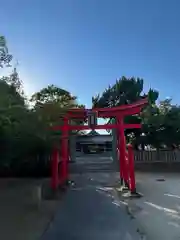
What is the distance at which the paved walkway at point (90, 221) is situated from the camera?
6.28m

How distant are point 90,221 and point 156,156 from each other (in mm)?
15309

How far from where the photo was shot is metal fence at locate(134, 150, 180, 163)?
865 inches

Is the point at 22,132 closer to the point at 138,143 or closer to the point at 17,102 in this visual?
the point at 17,102

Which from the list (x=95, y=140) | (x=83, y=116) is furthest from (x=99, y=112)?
(x=95, y=140)

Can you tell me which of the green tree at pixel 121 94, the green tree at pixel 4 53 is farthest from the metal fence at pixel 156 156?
the green tree at pixel 4 53

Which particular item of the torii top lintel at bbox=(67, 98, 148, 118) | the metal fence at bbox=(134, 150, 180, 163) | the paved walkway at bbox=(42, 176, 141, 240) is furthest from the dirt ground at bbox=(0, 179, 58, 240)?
the metal fence at bbox=(134, 150, 180, 163)

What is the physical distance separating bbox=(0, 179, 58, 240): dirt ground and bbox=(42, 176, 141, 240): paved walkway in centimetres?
22

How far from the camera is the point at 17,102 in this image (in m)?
7.27

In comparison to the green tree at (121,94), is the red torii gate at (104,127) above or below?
below

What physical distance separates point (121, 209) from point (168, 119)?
1294cm

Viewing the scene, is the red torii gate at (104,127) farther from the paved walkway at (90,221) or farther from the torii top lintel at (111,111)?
the paved walkway at (90,221)

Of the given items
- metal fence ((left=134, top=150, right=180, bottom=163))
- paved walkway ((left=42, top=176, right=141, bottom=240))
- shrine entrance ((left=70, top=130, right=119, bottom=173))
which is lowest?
paved walkway ((left=42, top=176, right=141, bottom=240))

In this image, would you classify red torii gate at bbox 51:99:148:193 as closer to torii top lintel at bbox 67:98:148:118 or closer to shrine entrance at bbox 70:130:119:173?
torii top lintel at bbox 67:98:148:118

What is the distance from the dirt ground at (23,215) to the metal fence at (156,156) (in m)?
12.1
